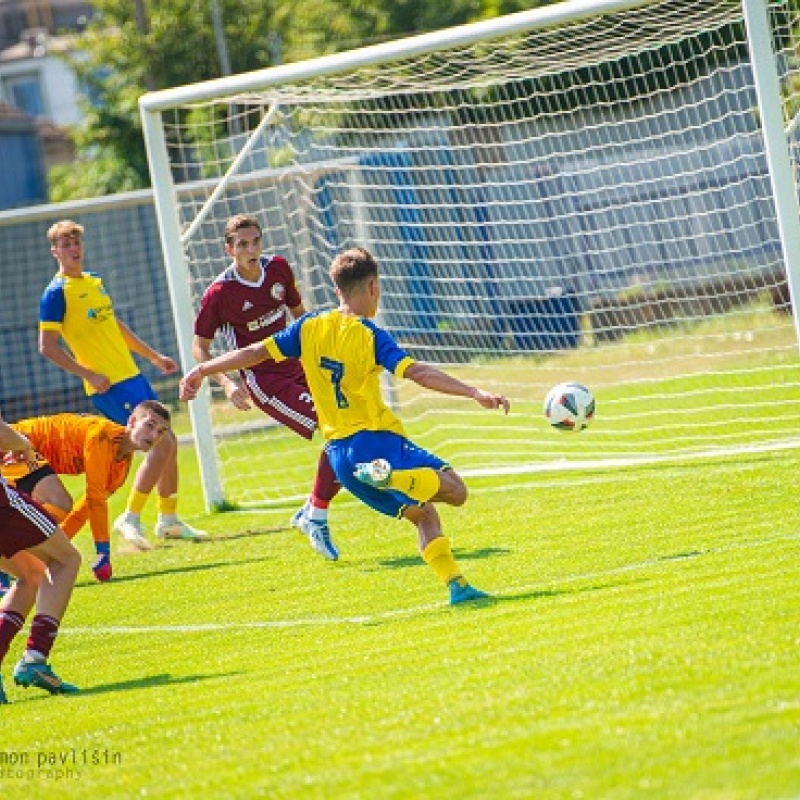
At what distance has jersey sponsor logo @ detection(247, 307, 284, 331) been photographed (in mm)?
11609

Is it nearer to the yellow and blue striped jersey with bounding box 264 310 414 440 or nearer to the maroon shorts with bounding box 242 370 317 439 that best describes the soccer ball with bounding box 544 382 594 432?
the yellow and blue striped jersey with bounding box 264 310 414 440

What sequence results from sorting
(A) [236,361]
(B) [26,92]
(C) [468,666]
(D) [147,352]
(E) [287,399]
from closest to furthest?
(C) [468,666] → (A) [236,361] → (E) [287,399] → (D) [147,352] → (B) [26,92]

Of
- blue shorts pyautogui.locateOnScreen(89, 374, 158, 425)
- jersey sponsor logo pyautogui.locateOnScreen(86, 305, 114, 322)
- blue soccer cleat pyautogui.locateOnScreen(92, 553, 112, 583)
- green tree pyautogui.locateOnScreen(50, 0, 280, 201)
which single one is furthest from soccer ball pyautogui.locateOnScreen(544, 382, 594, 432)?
green tree pyautogui.locateOnScreen(50, 0, 280, 201)

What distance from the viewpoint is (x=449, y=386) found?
777 cm

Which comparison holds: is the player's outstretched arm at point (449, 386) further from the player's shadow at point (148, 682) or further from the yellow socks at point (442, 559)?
the player's shadow at point (148, 682)

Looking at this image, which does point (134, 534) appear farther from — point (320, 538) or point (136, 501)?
point (320, 538)

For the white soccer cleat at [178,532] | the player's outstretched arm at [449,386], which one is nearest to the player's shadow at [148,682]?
the player's outstretched arm at [449,386]

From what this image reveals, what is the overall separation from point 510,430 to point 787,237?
5438 mm

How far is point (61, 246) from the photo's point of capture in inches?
473

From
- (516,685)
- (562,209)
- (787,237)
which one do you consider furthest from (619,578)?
(562,209)

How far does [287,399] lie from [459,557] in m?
2.16

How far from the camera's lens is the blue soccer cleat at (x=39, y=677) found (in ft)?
25.5

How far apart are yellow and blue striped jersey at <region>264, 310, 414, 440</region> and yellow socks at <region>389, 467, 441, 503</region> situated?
Result: 1.29 ft

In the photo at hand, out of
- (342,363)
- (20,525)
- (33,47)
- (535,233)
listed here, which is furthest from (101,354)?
(33,47)
